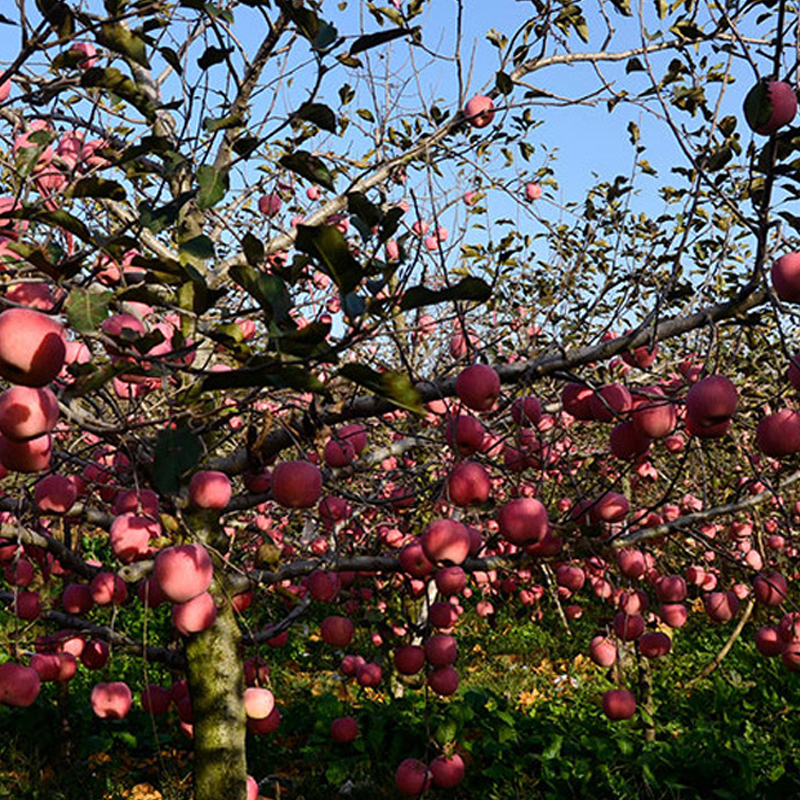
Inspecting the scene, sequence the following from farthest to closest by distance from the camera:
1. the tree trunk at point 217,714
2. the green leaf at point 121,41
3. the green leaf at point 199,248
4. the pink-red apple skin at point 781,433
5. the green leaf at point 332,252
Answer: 1. the tree trunk at point 217,714
2. the pink-red apple skin at point 781,433
3. the green leaf at point 121,41
4. the green leaf at point 199,248
5. the green leaf at point 332,252

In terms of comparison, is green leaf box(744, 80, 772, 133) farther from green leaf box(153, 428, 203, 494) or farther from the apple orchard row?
green leaf box(153, 428, 203, 494)

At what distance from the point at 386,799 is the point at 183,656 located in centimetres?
212

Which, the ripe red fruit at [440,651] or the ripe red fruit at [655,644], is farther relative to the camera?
the ripe red fruit at [655,644]

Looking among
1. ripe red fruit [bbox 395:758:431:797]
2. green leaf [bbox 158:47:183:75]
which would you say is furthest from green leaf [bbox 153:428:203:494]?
ripe red fruit [bbox 395:758:431:797]

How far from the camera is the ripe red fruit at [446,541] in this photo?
2191mm

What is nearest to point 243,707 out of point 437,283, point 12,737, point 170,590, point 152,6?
point 170,590

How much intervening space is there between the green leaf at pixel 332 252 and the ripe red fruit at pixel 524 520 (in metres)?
1.19

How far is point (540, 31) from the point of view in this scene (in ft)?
11.5

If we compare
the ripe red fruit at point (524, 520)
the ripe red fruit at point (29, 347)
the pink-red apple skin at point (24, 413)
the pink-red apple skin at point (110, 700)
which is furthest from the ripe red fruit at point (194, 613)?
the ripe red fruit at point (29, 347)

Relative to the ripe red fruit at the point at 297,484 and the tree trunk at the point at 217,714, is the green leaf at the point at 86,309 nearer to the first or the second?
the ripe red fruit at the point at 297,484

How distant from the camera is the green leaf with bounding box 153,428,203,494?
116 centimetres

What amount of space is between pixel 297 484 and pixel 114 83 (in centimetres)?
111

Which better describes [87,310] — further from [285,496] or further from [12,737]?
[12,737]

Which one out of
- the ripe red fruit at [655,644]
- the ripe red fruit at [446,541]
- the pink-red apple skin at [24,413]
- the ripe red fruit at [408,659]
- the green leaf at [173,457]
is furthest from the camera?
the ripe red fruit at [655,644]
